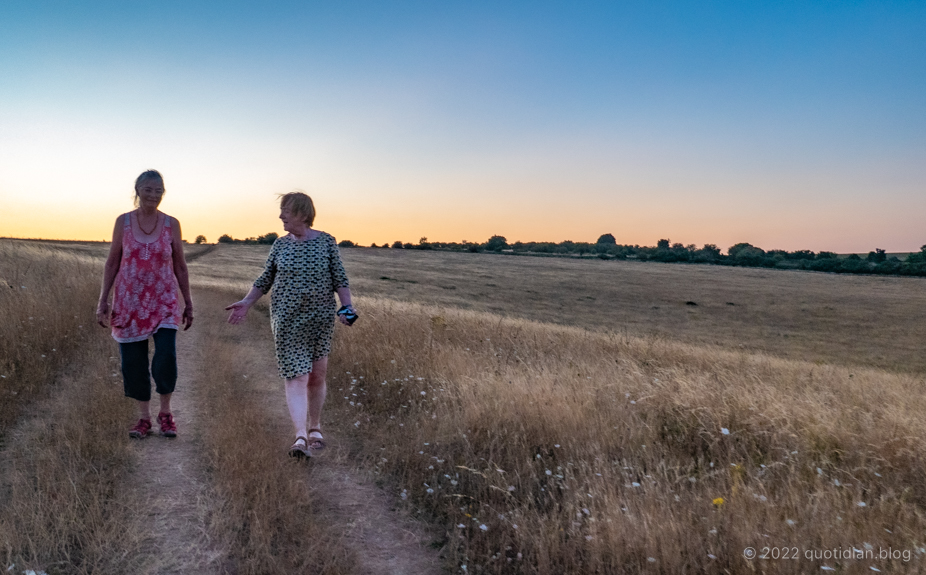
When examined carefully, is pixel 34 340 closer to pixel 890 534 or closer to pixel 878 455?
pixel 890 534

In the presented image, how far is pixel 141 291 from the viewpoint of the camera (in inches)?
190

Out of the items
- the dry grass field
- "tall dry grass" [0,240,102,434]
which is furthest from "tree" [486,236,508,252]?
"tall dry grass" [0,240,102,434]

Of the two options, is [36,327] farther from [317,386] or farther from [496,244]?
[496,244]

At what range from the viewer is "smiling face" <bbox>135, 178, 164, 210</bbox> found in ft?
15.5

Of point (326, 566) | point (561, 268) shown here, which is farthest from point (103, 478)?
point (561, 268)

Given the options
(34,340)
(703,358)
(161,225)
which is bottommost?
(703,358)

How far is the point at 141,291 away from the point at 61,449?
143 centimetres

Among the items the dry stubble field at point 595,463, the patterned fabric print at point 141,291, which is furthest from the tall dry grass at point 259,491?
the patterned fabric print at point 141,291

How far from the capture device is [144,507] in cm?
355

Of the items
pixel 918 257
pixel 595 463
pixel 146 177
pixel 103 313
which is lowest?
pixel 595 463

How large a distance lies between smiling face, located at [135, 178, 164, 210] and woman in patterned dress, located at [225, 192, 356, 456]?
1157 mm

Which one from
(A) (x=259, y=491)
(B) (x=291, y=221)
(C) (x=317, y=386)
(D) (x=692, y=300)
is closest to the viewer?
(A) (x=259, y=491)

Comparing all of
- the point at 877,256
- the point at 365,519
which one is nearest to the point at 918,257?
the point at 877,256

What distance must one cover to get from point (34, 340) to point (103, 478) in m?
4.66
